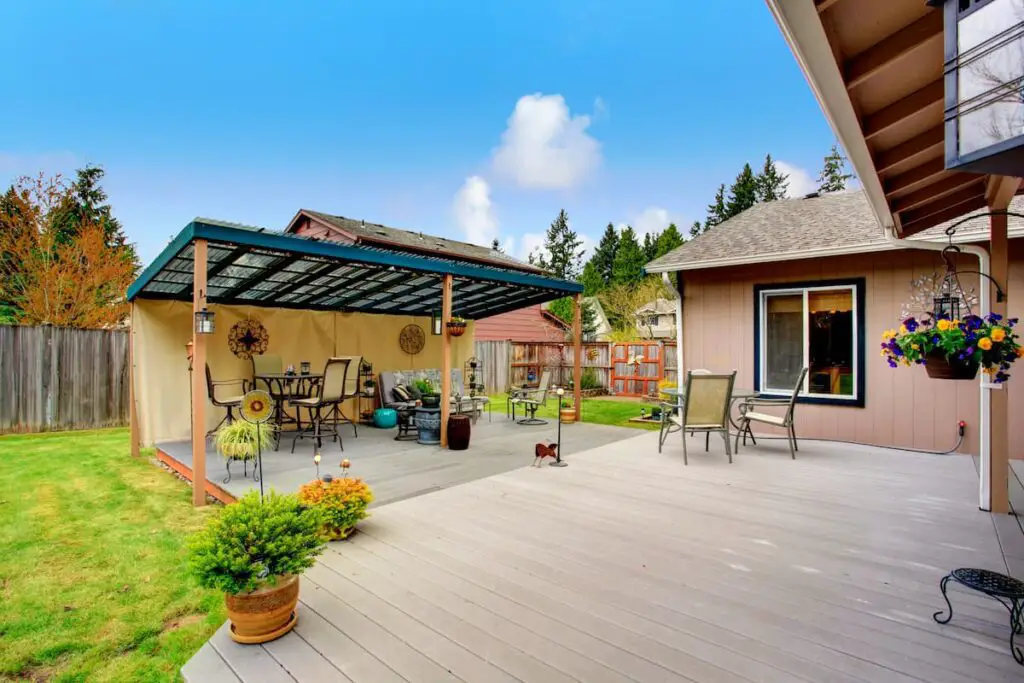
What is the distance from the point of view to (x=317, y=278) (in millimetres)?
6844

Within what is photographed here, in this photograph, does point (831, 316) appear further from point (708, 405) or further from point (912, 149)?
point (912, 149)

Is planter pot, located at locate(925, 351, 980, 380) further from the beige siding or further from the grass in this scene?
the grass

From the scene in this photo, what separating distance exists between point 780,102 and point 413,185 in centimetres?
1507

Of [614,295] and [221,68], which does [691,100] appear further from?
[221,68]

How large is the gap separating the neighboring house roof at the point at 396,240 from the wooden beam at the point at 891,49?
34.5ft

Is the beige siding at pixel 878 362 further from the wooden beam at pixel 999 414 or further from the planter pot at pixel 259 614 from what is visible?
the planter pot at pixel 259 614

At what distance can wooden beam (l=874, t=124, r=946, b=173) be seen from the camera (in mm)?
2764

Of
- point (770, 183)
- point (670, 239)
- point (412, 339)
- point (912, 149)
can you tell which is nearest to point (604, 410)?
point (412, 339)

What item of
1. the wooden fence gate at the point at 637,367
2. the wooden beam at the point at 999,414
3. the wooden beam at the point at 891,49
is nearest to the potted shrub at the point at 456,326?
the wooden beam at the point at 891,49

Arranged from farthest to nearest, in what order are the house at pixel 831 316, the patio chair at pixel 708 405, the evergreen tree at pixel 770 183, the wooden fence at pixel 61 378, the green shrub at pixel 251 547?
the evergreen tree at pixel 770 183
the wooden fence at pixel 61 378
the house at pixel 831 316
the patio chair at pixel 708 405
the green shrub at pixel 251 547

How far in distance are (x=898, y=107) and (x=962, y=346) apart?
1.44 meters

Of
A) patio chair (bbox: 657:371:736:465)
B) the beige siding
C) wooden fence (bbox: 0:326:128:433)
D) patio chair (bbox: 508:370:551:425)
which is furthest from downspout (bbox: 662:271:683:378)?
wooden fence (bbox: 0:326:128:433)

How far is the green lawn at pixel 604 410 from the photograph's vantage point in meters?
9.02

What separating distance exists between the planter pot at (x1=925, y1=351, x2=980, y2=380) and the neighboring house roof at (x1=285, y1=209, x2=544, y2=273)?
416 inches
